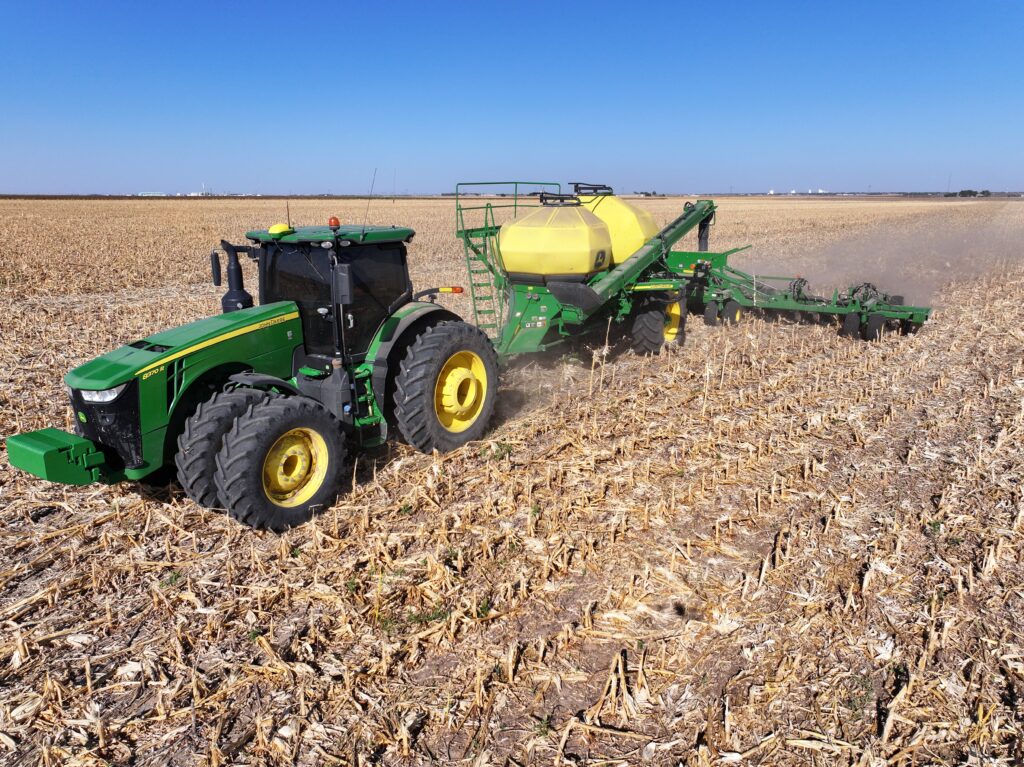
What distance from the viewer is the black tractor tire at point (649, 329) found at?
9.34 meters

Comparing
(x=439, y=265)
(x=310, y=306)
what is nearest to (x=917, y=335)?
(x=310, y=306)

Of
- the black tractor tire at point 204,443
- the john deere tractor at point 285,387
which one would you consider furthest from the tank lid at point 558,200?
the black tractor tire at point 204,443

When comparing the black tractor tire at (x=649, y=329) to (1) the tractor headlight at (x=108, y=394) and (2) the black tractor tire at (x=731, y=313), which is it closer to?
(2) the black tractor tire at (x=731, y=313)

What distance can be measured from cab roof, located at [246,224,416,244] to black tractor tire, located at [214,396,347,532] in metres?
1.26

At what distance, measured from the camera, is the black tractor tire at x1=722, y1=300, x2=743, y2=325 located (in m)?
11.2

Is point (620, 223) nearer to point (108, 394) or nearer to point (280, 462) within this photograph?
point (280, 462)

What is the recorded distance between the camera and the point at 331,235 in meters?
5.22

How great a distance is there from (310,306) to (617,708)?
12.2ft

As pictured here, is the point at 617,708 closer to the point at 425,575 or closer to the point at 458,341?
the point at 425,575

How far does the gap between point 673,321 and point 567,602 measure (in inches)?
262

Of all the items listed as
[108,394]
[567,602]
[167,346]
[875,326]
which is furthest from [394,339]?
[875,326]

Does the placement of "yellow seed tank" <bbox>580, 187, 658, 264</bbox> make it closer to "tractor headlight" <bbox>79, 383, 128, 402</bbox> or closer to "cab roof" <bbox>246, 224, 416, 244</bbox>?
"cab roof" <bbox>246, 224, 416, 244</bbox>

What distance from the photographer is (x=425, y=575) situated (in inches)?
168

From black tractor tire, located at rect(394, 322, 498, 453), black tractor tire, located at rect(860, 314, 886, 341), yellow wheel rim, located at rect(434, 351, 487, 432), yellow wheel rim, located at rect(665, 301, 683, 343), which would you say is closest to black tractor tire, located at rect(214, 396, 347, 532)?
black tractor tire, located at rect(394, 322, 498, 453)
